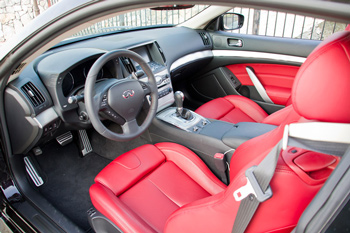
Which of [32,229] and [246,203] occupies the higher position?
[246,203]

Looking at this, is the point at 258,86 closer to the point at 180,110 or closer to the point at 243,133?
the point at 180,110

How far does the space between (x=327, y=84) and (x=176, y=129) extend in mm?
1307

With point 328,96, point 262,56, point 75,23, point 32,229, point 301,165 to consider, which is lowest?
point 32,229

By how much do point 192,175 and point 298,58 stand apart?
4.60 feet

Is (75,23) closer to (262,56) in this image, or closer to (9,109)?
(9,109)

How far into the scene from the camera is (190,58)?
2576mm

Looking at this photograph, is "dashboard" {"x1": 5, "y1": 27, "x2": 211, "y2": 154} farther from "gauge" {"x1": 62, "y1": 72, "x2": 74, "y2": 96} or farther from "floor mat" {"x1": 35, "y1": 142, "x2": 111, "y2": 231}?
"floor mat" {"x1": 35, "y1": 142, "x2": 111, "y2": 231}

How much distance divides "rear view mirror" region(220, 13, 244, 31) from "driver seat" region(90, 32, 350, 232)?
1.56m

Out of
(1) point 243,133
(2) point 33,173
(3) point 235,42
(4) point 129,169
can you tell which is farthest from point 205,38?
(2) point 33,173

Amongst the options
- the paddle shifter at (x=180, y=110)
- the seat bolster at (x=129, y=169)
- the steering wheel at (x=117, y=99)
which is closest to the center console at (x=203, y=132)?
the paddle shifter at (x=180, y=110)

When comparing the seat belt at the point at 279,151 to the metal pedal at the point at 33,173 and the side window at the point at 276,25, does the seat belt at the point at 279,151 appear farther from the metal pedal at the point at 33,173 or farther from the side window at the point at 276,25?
the side window at the point at 276,25

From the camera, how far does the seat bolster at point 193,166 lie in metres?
1.56

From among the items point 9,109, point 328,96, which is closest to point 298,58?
point 328,96

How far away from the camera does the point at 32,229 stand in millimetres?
1619
